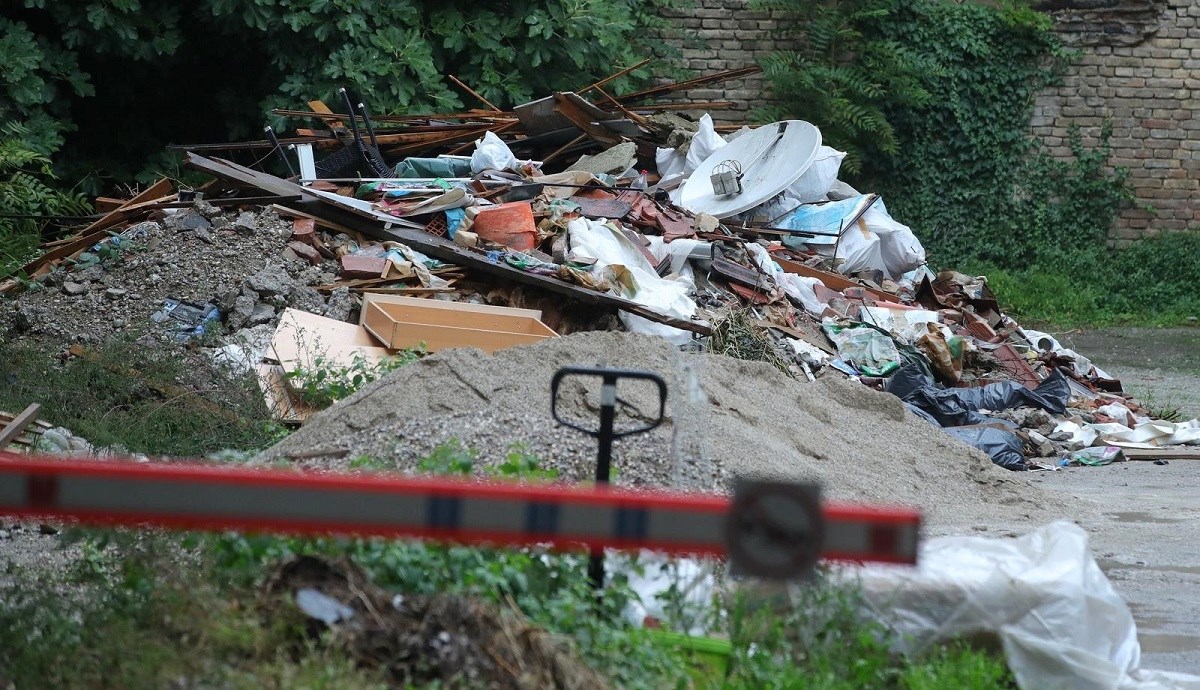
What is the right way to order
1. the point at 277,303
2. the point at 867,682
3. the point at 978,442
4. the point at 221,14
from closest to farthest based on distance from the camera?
the point at 867,682 → the point at 978,442 → the point at 277,303 → the point at 221,14

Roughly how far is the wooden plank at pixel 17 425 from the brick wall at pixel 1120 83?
34.0 ft

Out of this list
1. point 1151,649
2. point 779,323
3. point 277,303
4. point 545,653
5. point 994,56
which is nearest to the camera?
point 545,653

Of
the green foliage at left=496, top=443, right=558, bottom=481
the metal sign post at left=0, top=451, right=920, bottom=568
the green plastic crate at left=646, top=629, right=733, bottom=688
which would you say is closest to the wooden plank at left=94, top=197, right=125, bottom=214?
the green foliage at left=496, top=443, right=558, bottom=481

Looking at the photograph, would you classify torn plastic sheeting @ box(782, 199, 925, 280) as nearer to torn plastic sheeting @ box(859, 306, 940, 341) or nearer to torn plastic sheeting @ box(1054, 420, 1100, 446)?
torn plastic sheeting @ box(859, 306, 940, 341)

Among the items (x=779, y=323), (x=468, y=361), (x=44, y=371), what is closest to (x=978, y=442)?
(x=779, y=323)

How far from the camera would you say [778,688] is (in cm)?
269

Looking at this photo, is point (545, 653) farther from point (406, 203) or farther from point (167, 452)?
point (406, 203)

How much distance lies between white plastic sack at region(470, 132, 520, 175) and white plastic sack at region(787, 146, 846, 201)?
9.06 ft

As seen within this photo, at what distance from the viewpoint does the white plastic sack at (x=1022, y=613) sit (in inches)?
119

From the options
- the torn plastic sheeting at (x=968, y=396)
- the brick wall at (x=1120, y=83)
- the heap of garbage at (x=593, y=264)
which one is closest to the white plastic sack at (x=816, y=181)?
the heap of garbage at (x=593, y=264)

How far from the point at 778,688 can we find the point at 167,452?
4209 mm

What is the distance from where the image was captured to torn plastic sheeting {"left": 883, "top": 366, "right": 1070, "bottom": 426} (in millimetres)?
7738

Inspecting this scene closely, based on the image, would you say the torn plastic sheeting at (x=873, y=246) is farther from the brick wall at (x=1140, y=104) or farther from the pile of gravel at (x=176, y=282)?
the brick wall at (x=1140, y=104)

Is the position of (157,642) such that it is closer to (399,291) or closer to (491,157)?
(399,291)
